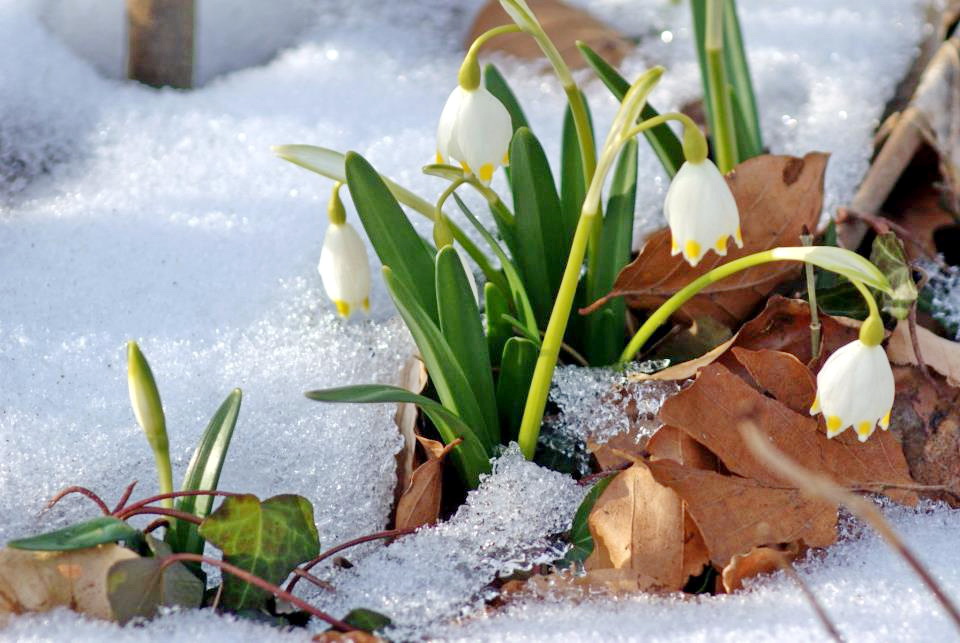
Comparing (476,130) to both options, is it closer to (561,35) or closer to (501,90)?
(501,90)

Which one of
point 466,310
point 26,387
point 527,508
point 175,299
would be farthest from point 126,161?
→ point 527,508

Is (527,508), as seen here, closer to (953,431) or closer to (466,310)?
(466,310)

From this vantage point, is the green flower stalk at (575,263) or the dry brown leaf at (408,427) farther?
the dry brown leaf at (408,427)

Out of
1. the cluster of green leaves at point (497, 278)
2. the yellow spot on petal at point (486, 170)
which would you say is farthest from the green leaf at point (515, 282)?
the yellow spot on petal at point (486, 170)

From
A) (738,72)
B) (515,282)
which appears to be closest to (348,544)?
(515,282)

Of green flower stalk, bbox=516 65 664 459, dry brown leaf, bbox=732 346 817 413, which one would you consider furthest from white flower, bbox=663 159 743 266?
dry brown leaf, bbox=732 346 817 413

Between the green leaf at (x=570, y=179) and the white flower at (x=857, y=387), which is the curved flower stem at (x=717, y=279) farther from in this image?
the green leaf at (x=570, y=179)
